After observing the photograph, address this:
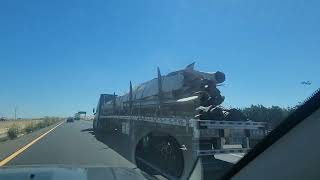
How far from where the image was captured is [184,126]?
1192 centimetres

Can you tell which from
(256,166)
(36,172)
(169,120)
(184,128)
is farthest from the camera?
(169,120)

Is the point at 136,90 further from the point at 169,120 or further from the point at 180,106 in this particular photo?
the point at 169,120

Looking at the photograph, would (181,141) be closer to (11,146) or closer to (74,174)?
(74,174)

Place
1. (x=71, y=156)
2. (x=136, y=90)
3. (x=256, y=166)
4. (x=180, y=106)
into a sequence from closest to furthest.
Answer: (x=256, y=166), (x=180, y=106), (x=71, y=156), (x=136, y=90)

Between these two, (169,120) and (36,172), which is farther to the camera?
(169,120)

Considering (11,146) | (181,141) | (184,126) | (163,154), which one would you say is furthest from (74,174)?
(11,146)

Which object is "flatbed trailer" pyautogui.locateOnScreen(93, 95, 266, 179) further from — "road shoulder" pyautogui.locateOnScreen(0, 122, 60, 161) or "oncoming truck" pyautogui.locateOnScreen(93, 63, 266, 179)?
"road shoulder" pyautogui.locateOnScreen(0, 122, 60, 161)

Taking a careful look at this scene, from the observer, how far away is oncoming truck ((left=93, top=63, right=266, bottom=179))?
11211 millimetres

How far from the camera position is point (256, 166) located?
398 cm

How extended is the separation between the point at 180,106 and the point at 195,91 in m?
0.83

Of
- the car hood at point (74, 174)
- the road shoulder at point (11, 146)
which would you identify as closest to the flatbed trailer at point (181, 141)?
the car hood at point (74, 174)

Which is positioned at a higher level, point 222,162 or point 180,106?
point 180,106

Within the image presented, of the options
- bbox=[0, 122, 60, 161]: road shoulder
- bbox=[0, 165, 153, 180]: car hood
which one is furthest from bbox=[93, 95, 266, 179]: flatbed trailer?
bbox=[0, 122, 60, 161]: road shoulder

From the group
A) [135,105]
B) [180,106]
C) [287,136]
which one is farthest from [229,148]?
[135,105]
